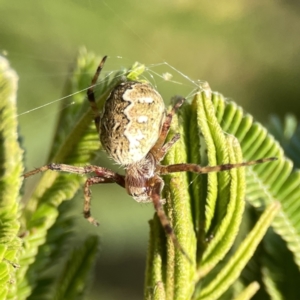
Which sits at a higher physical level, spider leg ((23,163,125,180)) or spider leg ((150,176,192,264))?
spider leg ((23,163,125,180))

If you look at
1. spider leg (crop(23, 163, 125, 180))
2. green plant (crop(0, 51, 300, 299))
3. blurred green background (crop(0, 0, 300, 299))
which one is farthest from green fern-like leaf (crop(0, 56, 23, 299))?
blurred green background (crop(0, 0, 300, 299))

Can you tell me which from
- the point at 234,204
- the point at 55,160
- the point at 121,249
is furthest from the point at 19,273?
the point at 121,249

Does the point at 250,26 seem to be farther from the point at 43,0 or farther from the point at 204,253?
the point at 204,253

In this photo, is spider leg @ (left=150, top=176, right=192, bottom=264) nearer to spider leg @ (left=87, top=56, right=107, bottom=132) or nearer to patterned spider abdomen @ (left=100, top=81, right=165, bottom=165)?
patterned spider abdomen @ (left=100, top=81, right=165, bottom=165)

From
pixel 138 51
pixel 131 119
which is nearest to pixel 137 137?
pixel 131 119

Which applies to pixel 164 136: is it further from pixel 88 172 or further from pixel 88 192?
pixel 88 192

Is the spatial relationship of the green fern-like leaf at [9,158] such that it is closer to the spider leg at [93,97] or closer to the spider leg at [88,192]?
the spider leg at [93,97]
